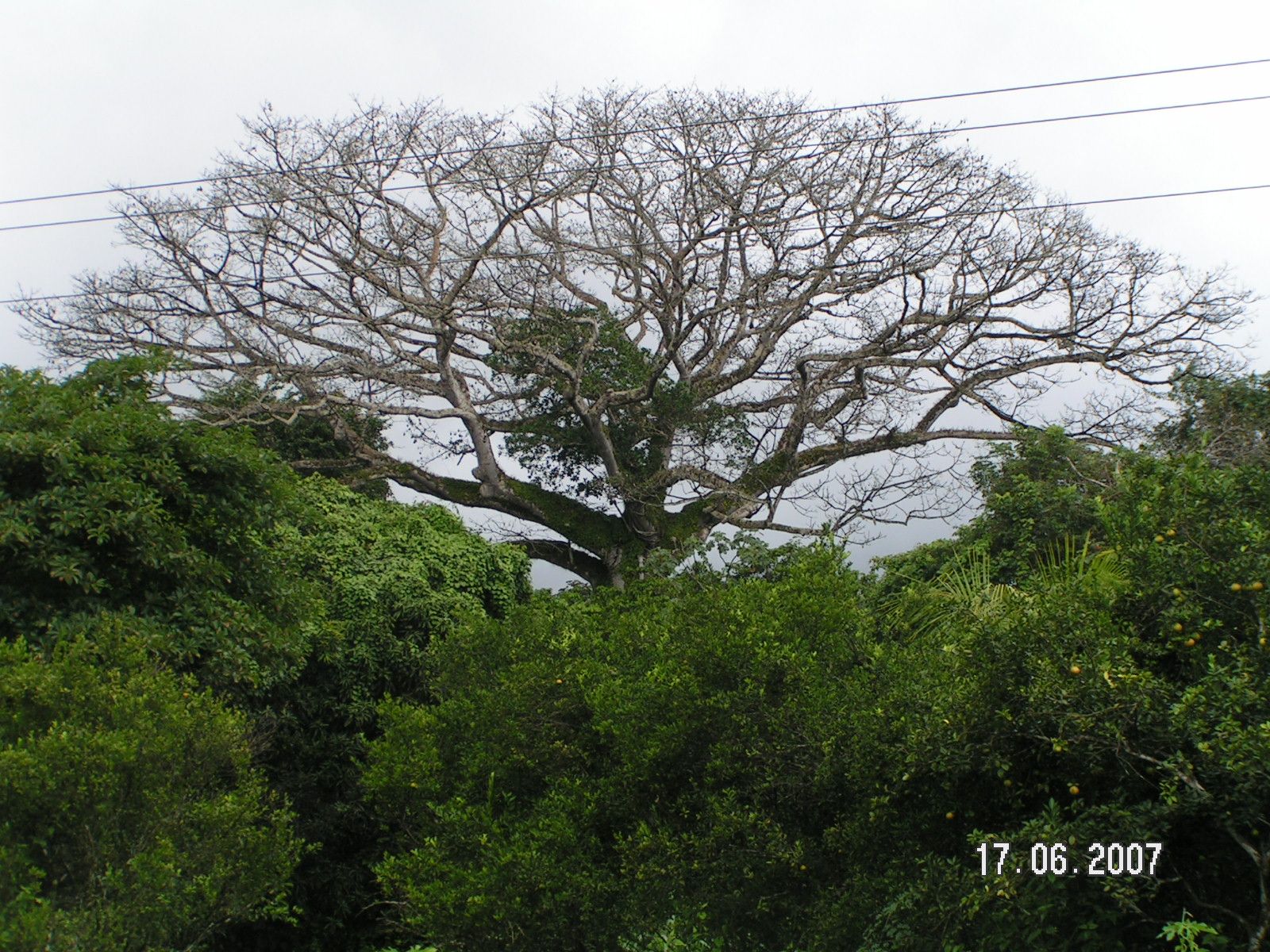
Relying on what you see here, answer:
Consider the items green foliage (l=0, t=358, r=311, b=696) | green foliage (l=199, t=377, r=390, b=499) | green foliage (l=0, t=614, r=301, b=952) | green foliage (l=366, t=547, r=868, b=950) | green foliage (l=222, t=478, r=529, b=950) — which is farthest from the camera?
green foliage (l=199, t=377, r=390, b=499)

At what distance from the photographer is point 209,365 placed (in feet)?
61.8

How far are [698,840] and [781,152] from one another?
14515 mm

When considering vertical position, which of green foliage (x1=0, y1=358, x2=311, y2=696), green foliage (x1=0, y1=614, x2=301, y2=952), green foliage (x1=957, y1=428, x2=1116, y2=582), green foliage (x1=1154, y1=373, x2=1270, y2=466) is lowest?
green foliage (x1=0, y1=614, x2=301, y2=952)

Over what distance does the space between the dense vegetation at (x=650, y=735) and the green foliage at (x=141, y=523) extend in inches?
1.1

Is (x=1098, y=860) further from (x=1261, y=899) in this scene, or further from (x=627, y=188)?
(x=627, y=188)

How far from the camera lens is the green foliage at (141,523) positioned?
26.4 ft

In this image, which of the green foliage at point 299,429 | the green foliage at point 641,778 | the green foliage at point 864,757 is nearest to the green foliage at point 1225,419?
the green foliage at point 864,757

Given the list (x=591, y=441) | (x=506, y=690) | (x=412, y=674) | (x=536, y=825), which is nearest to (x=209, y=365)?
(x=591, y=441)

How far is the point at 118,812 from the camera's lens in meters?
6.36

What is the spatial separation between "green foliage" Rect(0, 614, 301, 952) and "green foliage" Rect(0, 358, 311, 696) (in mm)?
923

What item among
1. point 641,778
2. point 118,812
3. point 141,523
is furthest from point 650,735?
point 141,523

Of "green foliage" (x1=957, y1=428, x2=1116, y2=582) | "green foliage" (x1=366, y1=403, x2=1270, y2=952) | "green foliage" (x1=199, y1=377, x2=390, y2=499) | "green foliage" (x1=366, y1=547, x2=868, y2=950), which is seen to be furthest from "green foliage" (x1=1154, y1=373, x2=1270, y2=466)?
"green foliage" (x1=199, y1=377, x2=390, y2=499)

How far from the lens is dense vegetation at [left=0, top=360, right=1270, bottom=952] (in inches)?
182

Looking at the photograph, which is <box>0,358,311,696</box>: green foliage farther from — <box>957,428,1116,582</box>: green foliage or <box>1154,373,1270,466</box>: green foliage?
<box>1154,373,1270,466</box>: green foliage
